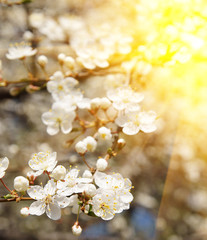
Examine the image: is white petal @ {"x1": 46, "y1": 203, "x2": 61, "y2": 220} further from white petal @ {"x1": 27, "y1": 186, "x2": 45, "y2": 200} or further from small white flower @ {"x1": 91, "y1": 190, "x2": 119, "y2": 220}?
small white flower @ {"x1": 91, "y1": 190, "x2": 119, "y2": 220}

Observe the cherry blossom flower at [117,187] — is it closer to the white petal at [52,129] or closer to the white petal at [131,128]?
the white petal at [131,128]

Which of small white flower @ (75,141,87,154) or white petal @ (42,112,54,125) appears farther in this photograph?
white petal @ (42,112,54,125)

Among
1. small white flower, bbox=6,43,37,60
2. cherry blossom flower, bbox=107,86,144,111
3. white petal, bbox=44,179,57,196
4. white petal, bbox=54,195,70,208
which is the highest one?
small white flower, bbox=6,43,37,60

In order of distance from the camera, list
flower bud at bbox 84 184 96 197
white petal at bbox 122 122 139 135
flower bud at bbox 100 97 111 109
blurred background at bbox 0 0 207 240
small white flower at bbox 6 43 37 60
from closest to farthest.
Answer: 1. flower bud at bbox 84 184 96 197
2. white petal at bbox 122 122 139 135
3. flower bud at bbox 100 97 111 109
4. small white flower at bbox 6 43 37 60
5. blurred background at bbox 0 0 207 240

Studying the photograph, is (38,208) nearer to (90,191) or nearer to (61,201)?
(61,201)

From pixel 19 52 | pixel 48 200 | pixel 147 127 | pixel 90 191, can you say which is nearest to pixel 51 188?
pixel 48 200

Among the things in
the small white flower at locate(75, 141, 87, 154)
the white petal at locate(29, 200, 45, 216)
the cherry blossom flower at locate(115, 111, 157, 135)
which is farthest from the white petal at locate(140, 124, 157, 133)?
the white petal at locate(29, 200, 45, 216)

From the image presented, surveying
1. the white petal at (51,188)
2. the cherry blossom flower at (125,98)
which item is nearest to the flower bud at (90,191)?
the white petal at (51,188)

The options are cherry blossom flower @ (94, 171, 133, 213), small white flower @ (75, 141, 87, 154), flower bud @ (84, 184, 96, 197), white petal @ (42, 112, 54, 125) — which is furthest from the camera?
white petal @ (42, 112, 54, 125)
